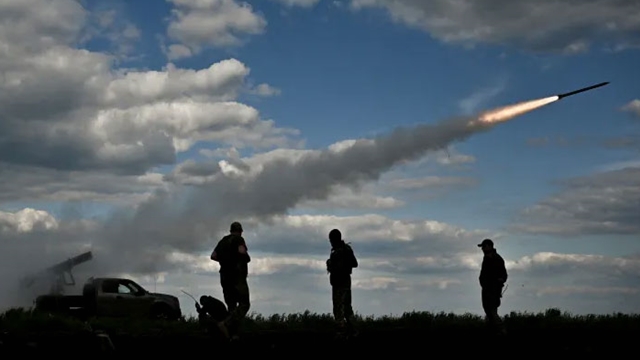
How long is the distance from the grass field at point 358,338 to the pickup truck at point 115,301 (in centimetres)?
510

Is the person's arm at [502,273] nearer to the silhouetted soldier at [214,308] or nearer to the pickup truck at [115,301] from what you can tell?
the silhouetted soldier at [214,308]

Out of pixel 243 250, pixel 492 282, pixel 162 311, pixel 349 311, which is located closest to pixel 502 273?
pixel 492 282

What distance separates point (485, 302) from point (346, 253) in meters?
3.16

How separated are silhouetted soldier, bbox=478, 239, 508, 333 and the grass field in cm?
42

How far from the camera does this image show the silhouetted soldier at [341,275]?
16969 millimetres

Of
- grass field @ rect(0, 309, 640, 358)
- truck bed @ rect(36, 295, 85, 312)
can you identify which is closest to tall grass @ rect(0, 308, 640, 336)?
grass field @ rect(0, 309, 640, 358)

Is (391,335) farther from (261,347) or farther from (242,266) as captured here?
(261,347)

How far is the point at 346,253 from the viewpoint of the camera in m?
17.0

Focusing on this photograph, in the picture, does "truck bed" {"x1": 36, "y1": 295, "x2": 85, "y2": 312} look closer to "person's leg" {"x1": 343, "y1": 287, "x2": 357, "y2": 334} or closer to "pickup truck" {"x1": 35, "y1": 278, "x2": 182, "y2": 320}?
"pickup truck" {"x1": 35, "y1": 278, "x2": 182, "y2": 320}

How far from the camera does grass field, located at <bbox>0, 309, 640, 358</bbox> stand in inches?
508

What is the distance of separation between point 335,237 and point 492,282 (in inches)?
134

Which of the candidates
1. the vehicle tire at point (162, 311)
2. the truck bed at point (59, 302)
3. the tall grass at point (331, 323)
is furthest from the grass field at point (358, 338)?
the truck bed at point (59, 302)

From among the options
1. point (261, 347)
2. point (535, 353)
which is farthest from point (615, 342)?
point (261, 347)

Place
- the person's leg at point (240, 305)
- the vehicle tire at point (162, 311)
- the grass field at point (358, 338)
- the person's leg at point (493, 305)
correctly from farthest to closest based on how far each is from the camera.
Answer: the vehicle tire at point (162, 311) < the person's leg at point (493, 305) < the person's leg at point (240, 305) < the grass field at point (358, 338)
